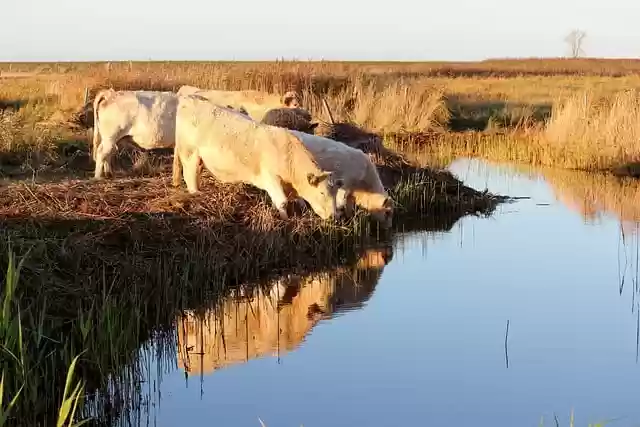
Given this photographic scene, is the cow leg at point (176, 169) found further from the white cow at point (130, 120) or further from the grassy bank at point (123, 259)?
the white cow at point (130, 120)

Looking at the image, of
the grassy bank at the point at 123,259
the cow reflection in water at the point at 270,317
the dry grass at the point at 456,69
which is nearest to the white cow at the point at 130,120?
the grassy bank at the point at 123,259

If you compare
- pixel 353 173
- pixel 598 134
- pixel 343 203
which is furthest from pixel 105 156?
pixel 598 134

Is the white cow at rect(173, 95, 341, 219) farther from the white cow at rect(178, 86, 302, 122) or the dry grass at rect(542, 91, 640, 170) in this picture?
the dry grass at rect(542, 91, 640, 170)

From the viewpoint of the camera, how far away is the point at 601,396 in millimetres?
6172

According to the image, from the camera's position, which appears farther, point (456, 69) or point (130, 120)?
point (456, 69)

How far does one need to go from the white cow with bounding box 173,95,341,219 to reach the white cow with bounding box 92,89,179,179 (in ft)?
4.91

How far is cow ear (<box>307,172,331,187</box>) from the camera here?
1015 centimetres

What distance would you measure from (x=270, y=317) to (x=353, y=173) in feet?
11.8

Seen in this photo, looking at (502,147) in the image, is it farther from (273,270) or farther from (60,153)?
(273,270)

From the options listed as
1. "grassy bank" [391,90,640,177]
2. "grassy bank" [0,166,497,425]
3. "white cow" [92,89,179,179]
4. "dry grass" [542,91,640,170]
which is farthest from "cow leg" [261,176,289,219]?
"dry grass" [542,91,640,170]

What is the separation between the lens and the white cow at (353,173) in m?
11.2

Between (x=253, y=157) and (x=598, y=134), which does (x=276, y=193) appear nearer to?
(x=253, y=157)

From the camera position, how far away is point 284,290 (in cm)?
900

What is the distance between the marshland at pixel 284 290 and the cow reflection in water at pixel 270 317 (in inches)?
1.2
